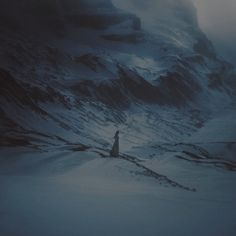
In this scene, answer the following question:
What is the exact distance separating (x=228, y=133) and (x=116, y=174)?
30.1 meters

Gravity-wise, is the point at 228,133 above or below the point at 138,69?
below


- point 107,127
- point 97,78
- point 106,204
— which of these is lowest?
point 106,204

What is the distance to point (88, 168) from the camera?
13.5 m

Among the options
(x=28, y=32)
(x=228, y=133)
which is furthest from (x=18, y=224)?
(x=28, y=32)

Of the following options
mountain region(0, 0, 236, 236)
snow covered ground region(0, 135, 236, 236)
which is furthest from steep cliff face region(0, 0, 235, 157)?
snow covered ground region(0, 135, 236, 236)

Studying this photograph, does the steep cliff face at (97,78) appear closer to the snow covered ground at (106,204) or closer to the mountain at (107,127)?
the mountain at (107,127)

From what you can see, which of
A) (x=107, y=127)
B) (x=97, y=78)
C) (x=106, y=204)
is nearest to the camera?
(x=106, y=204)

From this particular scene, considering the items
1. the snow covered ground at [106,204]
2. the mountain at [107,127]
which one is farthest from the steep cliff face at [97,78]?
the snow covered ground at [106,204]

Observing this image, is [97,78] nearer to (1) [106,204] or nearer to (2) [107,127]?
(2) [107,127]

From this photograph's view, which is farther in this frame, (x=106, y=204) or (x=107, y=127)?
(x=107, y=127)

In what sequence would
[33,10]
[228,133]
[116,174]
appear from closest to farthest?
[116,174]
[228,133]
[33,10]

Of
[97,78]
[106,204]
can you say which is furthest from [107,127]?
[106,204]

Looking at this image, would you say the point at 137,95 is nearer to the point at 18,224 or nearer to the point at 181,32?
the point at 18,224

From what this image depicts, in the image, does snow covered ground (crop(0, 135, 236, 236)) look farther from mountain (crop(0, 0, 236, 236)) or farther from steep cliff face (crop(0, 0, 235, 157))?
steep cliff face (crop(0, 0, 235, 157))
